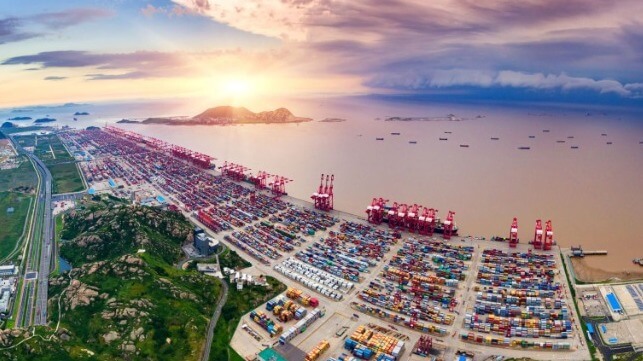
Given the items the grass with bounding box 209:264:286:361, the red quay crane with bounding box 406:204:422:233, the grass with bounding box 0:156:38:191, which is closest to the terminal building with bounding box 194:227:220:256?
the grass with bounding box 209:264:286:361

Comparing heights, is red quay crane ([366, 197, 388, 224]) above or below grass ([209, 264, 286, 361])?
above

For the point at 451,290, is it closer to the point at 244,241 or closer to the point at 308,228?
the point at 308,228

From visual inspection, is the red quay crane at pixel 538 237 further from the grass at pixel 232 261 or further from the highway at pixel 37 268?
the highway at pixel 37 268

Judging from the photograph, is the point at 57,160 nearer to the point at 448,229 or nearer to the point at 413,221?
the point at 413,221

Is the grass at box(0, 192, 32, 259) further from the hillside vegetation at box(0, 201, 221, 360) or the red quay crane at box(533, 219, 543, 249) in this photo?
the red quay crane at box(533, 219, 543, 249)

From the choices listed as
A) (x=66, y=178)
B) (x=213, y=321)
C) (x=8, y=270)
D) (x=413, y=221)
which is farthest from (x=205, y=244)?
(x=66, y=178)

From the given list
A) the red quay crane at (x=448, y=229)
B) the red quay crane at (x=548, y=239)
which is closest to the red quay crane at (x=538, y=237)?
the red quay crane at (x=548, y=239)
